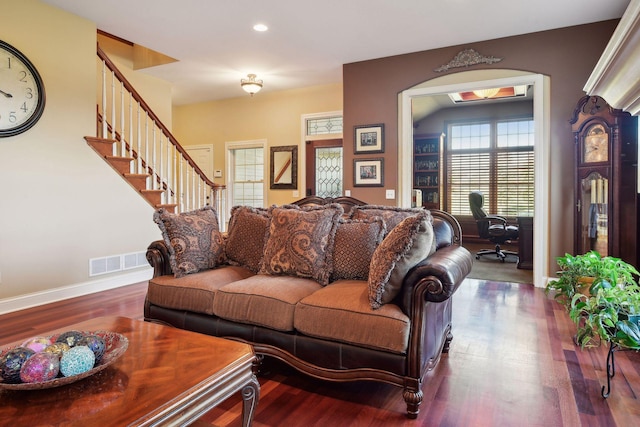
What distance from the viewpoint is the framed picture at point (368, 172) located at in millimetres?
5195

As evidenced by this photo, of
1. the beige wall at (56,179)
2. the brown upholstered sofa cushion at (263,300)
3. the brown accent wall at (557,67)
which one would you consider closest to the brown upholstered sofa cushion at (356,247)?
the brown upholstered sofa cushion at (263,300)

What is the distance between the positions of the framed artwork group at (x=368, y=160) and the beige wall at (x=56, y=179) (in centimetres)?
298

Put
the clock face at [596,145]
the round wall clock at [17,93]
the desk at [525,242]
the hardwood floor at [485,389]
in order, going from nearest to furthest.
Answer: the hardwood floor at [485,389] < the round wall clock at [17,93] < the clock face at [596,145] < the desk at [525,242]

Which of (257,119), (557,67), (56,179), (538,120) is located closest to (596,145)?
(538,120)

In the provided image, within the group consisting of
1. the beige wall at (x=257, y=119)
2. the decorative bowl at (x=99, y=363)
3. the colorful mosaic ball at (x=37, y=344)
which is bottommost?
the decorative bowl at (x=99, y=363)

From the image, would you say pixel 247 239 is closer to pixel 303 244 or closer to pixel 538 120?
pixel 303 244

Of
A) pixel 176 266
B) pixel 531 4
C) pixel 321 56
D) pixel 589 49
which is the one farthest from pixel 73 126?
pixel 589 49

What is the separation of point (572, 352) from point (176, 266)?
8.99 feet

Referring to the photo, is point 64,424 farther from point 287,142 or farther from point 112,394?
point 287,142

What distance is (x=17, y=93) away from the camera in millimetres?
3502

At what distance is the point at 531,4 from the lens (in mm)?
3635

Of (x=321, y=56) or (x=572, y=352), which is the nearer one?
(x=572, y=352)

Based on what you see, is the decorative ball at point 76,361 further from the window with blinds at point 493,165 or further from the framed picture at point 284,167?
the window with blinds at point 493,165

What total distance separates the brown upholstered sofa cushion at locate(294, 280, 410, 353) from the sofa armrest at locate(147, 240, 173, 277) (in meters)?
1.20
